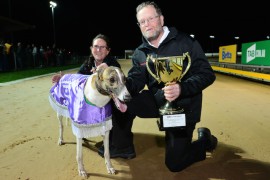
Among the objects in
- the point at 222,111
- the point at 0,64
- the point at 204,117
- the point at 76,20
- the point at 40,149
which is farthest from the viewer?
the point at 76,20

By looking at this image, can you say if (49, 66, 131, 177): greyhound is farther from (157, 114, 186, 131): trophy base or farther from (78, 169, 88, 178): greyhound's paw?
(157, 114, 186, 131): trophy base

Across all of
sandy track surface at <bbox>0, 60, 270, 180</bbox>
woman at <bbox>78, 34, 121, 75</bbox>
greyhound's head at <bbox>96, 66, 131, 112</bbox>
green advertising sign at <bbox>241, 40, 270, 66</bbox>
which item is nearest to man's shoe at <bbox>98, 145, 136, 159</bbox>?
sandy track surface at <bbox>0, 60, 270, 180</bbox>

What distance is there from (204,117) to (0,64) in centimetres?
1504

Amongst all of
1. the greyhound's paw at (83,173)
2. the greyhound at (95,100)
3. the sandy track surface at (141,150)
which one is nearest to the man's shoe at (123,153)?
the sandy track surface at (141,150)

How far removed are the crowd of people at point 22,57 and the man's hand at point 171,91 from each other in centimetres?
1579

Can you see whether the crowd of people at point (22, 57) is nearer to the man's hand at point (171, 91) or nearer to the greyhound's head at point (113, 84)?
the greyhound's head at point (113, 84)

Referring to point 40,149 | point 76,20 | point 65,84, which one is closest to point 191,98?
point 65,84

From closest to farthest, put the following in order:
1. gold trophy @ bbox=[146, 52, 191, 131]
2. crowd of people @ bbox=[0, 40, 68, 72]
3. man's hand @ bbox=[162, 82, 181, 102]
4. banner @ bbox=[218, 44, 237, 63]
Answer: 1. man's hand @ bbox=[162, 82, 181, 102]
2. gold trophy @ bbox=[146, 52, 191, 131]
3. banner @ bbox=[218, 44, 237, 63]
4. crowd of people @ bbox=[0, 40, 68, 72]

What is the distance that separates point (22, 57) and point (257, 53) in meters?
14.5

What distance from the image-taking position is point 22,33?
3481 centimetres

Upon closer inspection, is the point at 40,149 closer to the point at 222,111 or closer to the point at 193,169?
the point at 193,169

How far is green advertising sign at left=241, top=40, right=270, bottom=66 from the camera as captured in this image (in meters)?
11.5

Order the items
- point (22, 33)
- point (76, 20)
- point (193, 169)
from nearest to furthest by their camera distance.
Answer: point (193, 169), point (22, 33), point (76, 20)

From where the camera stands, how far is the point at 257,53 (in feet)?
40.7
